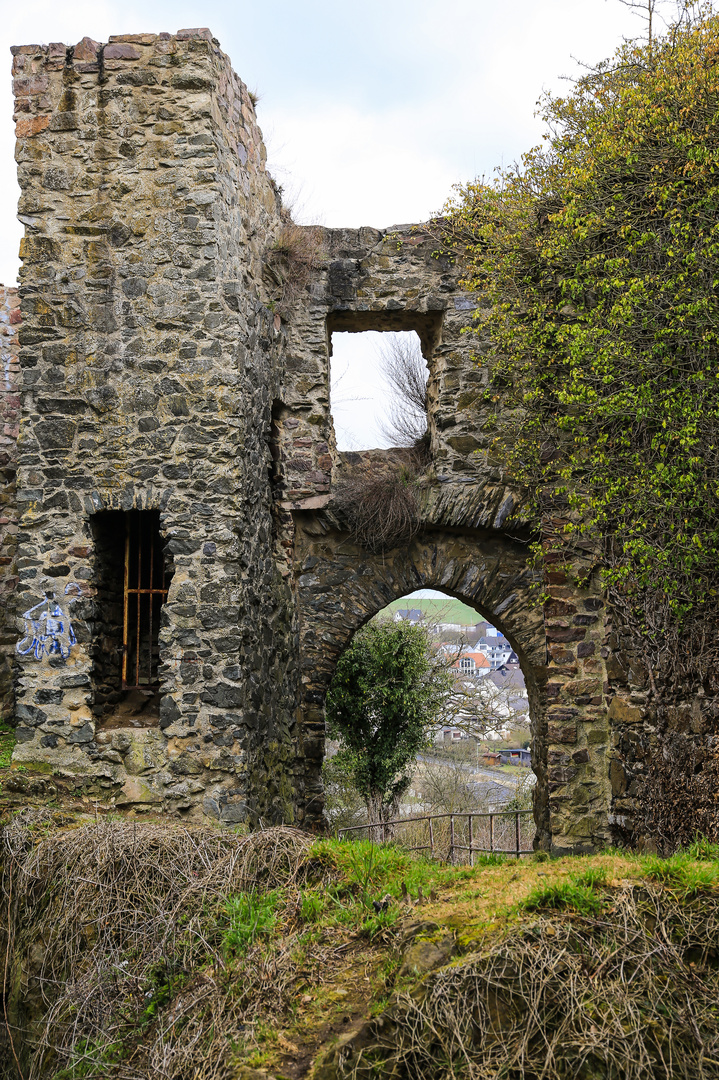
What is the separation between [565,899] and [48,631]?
424 centimetres

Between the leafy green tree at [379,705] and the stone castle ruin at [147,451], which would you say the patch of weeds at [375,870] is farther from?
the leafy green tree at [379,705]

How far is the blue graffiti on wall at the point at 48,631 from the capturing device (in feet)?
20.4

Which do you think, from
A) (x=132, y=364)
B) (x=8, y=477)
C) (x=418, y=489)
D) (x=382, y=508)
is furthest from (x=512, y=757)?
(x=132, y=364)

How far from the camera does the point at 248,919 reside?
4.06 meters

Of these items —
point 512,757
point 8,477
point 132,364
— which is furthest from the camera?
point 512,757

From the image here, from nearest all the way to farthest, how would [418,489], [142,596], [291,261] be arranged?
[142,596], [291,261], [418,489]

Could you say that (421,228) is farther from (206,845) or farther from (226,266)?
(206,845)

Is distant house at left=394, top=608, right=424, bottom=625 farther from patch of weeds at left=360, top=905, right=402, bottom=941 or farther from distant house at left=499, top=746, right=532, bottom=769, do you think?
patch of weeds at left=360, top=905, right=402, bottom=941

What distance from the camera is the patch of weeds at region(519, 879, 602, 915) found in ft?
11.3

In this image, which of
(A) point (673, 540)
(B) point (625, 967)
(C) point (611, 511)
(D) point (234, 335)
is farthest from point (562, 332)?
(B) point (625, 967)

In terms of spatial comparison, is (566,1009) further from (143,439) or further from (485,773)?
(485,773)

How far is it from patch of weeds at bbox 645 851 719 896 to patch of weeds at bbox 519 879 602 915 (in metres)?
0.32

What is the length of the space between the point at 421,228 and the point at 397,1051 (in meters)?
7.57

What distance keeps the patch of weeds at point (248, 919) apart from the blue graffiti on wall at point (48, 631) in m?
2.71
